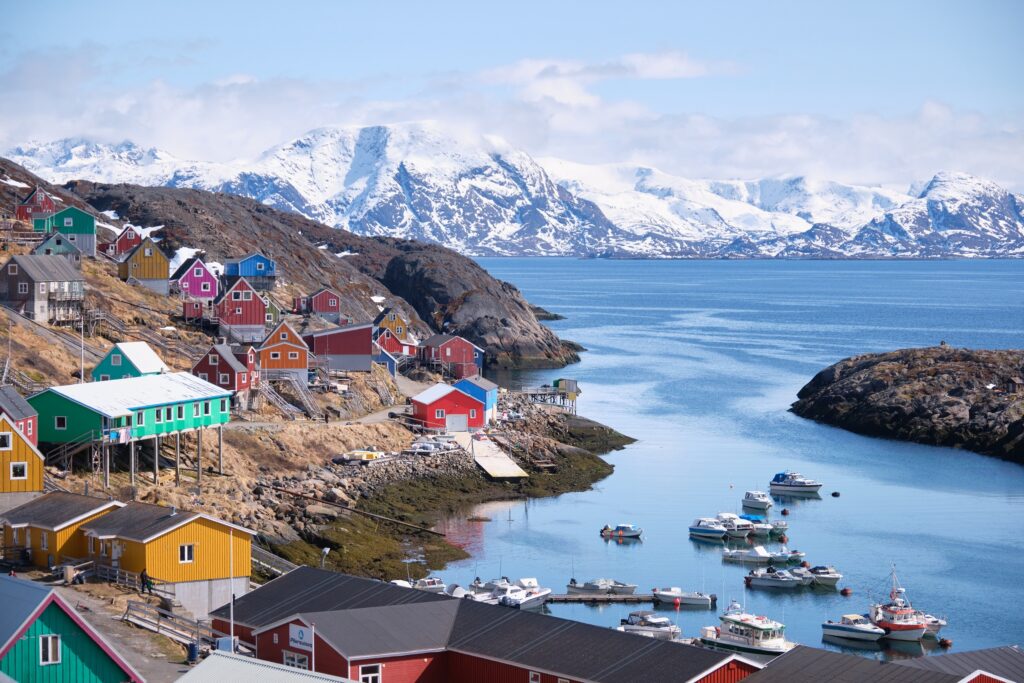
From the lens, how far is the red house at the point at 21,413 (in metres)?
45.0

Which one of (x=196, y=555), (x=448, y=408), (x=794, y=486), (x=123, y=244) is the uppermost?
(x=123, y=244)

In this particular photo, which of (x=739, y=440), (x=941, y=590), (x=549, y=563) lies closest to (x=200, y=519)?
(x=549, y=563)

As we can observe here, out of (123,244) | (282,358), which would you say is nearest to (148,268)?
(123,244)

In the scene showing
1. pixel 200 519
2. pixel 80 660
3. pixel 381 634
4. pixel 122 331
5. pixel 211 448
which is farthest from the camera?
pixel 122 331

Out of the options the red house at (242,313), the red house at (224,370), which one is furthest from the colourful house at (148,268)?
the red house at (224,370)

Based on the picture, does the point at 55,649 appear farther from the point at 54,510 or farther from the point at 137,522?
→ the point at 54,510

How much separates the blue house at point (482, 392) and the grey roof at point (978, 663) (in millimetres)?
43656

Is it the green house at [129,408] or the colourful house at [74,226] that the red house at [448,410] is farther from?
the colourful house at [74,226]

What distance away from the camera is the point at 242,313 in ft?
253

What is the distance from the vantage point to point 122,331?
231 ft

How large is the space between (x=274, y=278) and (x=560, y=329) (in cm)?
6437

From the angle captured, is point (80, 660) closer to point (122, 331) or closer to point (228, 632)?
point (228, 632)

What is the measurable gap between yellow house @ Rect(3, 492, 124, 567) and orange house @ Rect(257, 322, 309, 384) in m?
29.4

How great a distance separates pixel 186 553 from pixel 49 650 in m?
11.8
